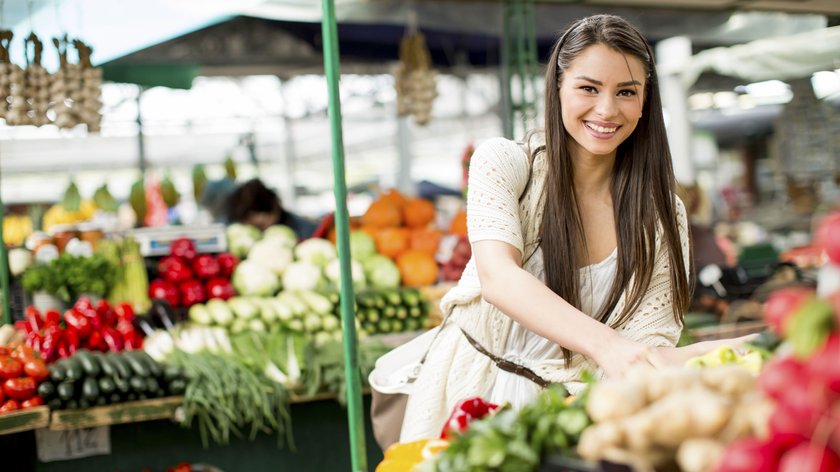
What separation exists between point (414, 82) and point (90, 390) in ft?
12.1

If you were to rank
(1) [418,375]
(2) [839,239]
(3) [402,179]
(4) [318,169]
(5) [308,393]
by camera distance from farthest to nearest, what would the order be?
(4) [318,169]
(3) [402,179]
(5) [308,393]
(1) [418,375]
(2) [839,239]

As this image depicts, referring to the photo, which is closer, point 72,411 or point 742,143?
point 72,411

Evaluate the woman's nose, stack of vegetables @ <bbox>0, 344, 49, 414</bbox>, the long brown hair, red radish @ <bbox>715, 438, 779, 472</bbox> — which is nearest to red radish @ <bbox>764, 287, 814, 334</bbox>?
red radish @ <bbox>715, 438, 779, 472</bbox>

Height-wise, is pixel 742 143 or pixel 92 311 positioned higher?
pixel 742 143

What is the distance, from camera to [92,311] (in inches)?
187

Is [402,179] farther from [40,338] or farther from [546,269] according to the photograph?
[546,269]

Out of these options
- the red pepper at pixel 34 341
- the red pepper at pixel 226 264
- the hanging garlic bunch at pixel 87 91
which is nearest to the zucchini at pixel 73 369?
the red pepper at pixel 34 341

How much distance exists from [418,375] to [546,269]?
555 mm

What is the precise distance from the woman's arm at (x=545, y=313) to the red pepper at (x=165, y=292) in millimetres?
3521

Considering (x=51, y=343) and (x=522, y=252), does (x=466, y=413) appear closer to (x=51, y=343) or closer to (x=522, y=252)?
(x=522, y=252)

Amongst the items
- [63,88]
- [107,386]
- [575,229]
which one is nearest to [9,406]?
[107,386]

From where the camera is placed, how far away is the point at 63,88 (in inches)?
210

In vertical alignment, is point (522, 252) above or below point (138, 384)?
above

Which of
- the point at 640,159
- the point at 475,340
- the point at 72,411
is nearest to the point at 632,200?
the point at 640,159
